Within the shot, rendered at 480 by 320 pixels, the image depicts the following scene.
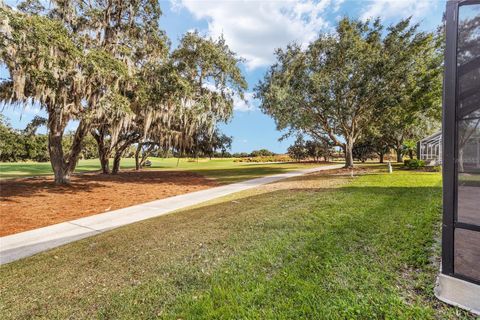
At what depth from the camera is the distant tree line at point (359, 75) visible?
43.5ft

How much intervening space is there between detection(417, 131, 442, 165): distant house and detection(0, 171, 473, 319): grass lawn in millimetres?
17745

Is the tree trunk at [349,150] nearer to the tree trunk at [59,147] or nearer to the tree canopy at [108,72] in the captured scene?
the tree canopy at [108,72]

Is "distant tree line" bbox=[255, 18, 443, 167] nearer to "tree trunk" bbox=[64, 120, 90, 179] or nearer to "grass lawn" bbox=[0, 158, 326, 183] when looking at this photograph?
"grass lawn" bbox=[0, 158, 326, 183]

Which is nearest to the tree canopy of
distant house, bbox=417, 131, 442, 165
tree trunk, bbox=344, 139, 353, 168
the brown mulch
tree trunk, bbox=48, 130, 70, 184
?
tree trunk, bbox=48, 130, 70, 184

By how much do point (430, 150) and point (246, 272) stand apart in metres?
25.3

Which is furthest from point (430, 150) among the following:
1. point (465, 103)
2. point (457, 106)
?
point (457, 106)

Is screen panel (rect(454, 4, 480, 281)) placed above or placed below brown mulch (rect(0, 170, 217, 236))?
above

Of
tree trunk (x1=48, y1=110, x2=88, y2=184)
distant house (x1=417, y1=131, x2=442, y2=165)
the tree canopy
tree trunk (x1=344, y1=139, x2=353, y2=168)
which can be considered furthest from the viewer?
distant house (x1=417, y1=131, x2=442, y2=165)

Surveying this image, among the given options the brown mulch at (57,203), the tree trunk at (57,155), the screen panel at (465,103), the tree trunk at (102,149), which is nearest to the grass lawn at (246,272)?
the screen panel at (465,103)

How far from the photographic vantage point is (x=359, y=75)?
43.6ft

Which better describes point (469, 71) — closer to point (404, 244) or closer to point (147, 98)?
point (404, 244)

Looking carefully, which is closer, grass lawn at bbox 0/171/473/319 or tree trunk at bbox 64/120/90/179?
grass lawn at bbox 0/171/473/319

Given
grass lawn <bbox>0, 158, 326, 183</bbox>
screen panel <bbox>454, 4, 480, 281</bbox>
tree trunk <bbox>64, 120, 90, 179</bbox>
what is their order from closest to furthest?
screen panel <bbox>454, 4, 480, 281</bbox>
tree trunk <bbox>64, 120, 90, 179</bbox>
grass lawn <bbox>0, 158, 326, 183</bbox>

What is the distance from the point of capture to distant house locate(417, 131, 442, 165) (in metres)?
18.8
